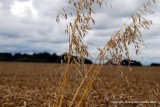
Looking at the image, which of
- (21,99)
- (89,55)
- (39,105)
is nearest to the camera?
(89,55)

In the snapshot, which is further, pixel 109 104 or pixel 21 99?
pixel 21 99

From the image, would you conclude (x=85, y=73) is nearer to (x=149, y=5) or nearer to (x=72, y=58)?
(x=72, y=58)

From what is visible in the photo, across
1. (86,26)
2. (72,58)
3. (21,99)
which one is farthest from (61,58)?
(21,99)

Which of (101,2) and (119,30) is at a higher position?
(101,2)

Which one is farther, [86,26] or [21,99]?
[21,99]

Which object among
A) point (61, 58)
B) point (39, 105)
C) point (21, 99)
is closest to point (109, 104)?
point (39, 105)

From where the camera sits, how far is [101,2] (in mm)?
2859

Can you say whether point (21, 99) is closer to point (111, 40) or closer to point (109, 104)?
point (109, 104)

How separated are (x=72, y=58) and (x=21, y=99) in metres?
2.38

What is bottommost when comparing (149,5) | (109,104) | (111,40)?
(109,104)

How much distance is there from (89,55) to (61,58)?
266mm

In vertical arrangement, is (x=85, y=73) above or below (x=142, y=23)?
below

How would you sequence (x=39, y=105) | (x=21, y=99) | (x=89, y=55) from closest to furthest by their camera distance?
(x=89, y=55) < (x=39, y=105) < (x=21, y=99)

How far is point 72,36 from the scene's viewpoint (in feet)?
9.05
